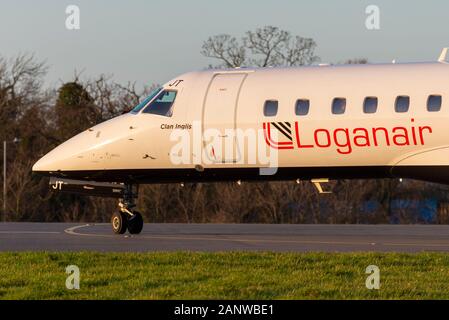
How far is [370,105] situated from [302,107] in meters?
1.40

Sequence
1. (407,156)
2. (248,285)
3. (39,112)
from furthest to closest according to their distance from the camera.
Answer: (39,112)
(407,156)
(248,285)

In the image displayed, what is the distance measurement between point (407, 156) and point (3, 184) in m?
36.1

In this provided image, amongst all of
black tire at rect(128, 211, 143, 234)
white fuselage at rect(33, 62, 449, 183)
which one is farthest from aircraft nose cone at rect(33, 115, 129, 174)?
black tire at rect(128, 211, 143, 234)

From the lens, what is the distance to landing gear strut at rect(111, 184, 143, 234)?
1003 inches

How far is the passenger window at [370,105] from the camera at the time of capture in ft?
74.6

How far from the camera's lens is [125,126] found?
25.0 metres

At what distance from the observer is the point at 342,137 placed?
902 inches

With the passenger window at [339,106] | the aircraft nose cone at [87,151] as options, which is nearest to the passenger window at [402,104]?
the passenger window at [339,106]

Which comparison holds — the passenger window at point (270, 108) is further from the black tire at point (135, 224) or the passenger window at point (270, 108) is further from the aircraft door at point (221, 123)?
the black tire at point (135, 224)

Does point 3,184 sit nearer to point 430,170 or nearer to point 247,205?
point 247,205

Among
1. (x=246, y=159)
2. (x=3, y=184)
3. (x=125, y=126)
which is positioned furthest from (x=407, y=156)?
(x=3, y=184)

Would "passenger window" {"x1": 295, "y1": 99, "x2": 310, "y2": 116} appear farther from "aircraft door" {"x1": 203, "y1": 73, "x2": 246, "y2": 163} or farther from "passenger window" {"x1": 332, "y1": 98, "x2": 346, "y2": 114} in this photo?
"aircraft door" {"x1": 203, "y1": 73, "x2": 246, "y2": 163}

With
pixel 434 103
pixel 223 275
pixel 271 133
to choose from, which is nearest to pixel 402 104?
pixel 434 103

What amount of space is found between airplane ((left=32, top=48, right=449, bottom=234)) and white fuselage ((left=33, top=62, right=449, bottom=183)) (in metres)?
0.02
